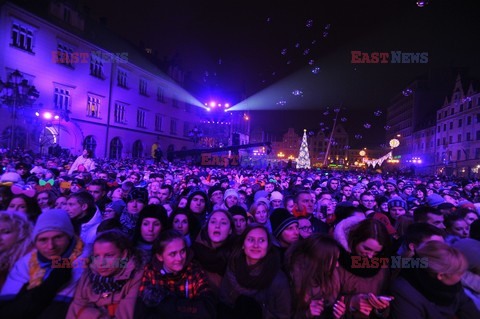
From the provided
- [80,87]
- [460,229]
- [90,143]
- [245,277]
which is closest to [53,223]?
[245,277]

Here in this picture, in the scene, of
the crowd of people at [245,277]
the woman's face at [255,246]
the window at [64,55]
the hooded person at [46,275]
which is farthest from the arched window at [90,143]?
the woman's face at [255,246]

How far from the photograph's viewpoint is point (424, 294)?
2.90m

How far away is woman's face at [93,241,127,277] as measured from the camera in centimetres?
322

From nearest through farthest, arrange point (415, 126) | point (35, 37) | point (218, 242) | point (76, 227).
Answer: point (218, 242) → point (76, 227) → point (35, 37) → point (415, 126)

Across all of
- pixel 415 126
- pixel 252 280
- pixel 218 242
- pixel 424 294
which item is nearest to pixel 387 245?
pixel 424 294

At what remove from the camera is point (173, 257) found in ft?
10.8

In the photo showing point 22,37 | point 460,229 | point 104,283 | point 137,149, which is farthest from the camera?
point 137,149

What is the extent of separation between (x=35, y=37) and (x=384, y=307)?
28.0m

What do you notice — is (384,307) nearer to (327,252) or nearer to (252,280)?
(327,252)

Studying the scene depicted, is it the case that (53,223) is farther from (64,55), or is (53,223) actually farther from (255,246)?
(64,55)

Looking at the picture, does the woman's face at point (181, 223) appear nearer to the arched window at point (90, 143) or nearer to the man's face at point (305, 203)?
the man's face at point (305, 203)

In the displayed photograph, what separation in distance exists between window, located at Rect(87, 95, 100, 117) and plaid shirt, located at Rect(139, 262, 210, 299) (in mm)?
27925

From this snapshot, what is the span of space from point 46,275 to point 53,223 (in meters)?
0.54

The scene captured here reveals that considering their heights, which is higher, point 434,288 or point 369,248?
point 369,248
